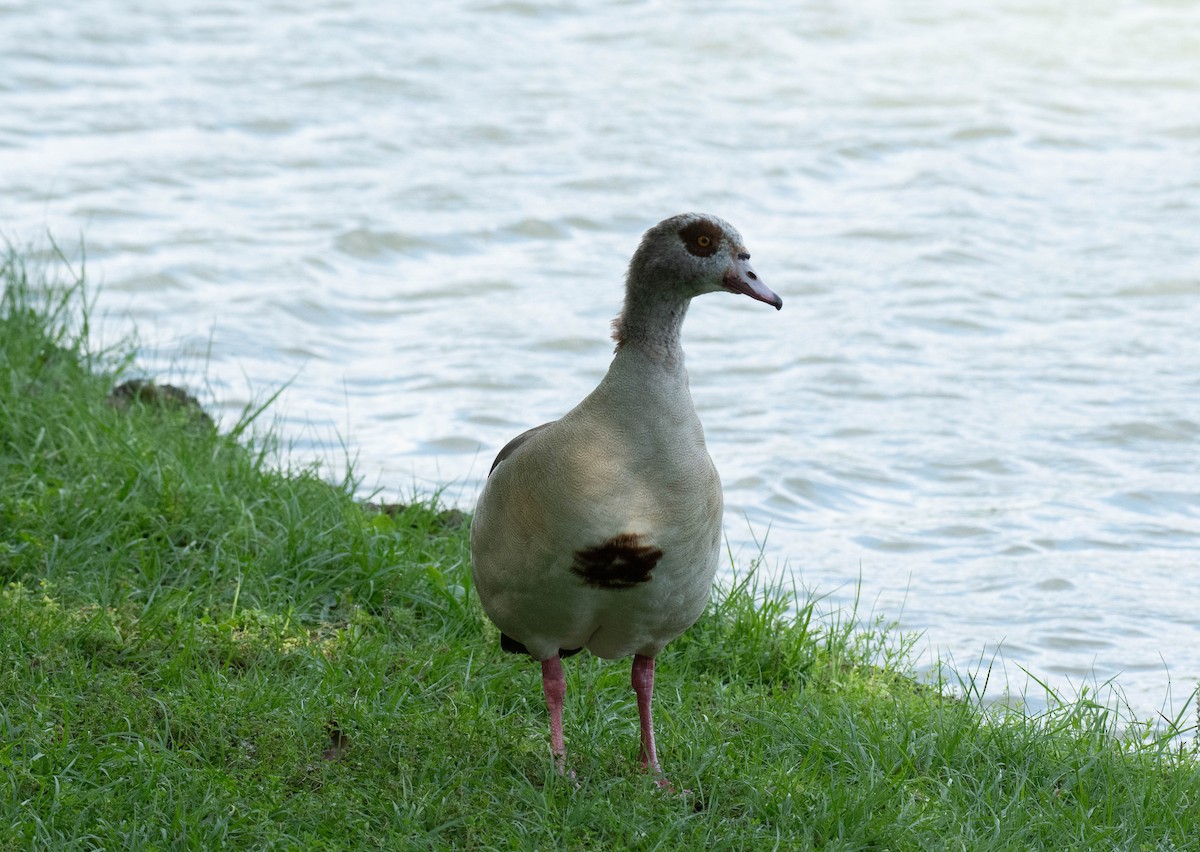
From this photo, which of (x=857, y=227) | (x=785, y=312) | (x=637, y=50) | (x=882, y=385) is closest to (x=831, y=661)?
(x=882, y=385)

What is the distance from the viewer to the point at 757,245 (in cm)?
1044

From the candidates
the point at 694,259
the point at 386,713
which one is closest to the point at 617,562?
the point at 694,259

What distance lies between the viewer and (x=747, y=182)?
11.6 m

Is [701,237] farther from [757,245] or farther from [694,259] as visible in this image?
[757,245]

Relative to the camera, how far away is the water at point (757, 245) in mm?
7168

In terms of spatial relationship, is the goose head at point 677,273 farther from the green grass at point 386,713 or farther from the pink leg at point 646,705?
the green grass at point 386,713

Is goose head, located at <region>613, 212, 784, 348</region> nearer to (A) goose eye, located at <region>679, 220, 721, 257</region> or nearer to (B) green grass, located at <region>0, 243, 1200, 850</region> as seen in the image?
(A) goose eye, located at <region>679, 220, 721, 257</region>

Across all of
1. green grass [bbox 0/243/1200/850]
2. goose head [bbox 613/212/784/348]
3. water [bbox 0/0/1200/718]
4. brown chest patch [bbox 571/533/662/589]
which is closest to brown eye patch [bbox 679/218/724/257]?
goose head [bbox 613/212/784/348]

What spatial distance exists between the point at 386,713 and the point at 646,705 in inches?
29.6

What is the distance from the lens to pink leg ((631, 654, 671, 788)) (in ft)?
14.2

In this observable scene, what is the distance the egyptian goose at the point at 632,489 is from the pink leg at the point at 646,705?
0.27 metres

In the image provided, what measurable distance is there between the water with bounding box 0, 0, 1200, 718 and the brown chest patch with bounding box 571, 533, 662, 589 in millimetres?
2383

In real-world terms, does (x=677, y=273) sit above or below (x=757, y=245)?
above

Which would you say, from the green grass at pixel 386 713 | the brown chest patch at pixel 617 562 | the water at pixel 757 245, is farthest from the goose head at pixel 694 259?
the water at pixel 757 245
